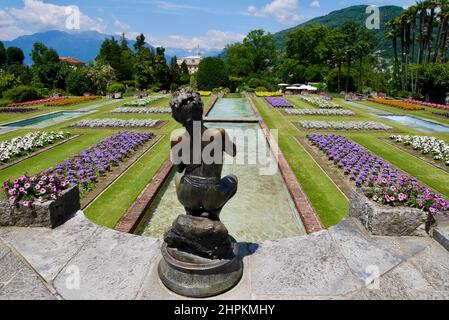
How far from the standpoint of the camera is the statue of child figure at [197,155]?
421cm

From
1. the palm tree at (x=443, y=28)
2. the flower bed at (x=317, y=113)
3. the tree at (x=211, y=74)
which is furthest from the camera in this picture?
Answer: the tree at (x=211, y=74)

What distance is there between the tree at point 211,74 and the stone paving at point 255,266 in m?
50.2

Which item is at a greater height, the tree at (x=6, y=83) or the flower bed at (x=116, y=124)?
the tree at (x=6, y=83)

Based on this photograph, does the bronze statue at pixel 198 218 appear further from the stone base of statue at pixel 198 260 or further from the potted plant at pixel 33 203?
the potted plant at pixel 33 203

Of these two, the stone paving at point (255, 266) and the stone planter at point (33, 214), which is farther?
the stone planter at point (33, 214)

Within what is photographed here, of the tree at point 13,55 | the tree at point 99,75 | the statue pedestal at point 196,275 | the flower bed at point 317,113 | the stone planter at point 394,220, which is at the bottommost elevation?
the statue pedestal at point 196,275

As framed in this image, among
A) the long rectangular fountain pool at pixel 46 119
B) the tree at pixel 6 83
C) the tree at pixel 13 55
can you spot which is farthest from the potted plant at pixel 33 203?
the tree at pixel 13 55

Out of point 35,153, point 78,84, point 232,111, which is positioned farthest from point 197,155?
point 78,84

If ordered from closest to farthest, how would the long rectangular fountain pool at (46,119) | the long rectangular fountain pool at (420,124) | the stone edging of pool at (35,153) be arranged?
the stone edging of pool at (35,153)
the long rectangular fountain pool at (420,124)
the long rectangular fountain pool at (46,119)

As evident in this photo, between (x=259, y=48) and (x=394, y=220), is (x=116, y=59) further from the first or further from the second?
(x=394, y=220)

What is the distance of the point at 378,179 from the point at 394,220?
5.20 m

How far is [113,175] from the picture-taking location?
34.9ft

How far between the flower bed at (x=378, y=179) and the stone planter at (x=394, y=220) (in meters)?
0.18
